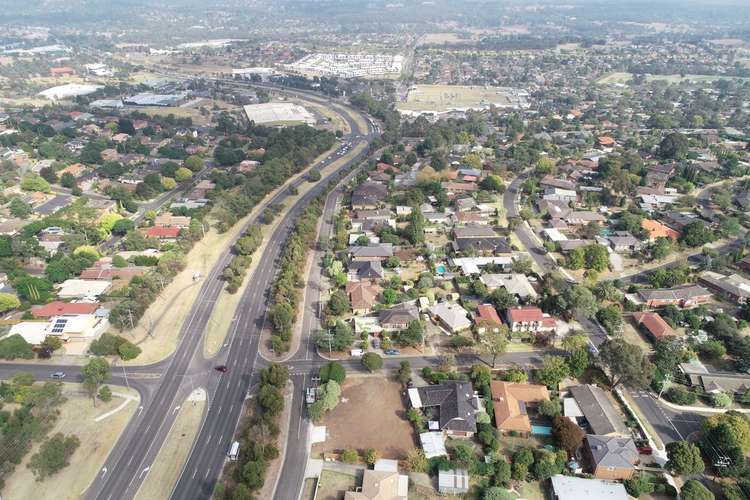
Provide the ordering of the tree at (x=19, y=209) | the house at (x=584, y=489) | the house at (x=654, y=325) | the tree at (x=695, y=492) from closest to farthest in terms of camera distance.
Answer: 1. the tree at (x=695, y=492)
2. the house at (x=584, y=489)
3. the house at (x=654, y=325)
4. the tree at (x=19, y=209)

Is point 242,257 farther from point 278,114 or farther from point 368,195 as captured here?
point 278,114

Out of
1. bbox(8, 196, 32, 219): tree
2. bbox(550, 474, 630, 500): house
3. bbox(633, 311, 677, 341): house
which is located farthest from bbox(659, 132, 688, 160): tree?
bbox(8, 196, 32, 219): tree

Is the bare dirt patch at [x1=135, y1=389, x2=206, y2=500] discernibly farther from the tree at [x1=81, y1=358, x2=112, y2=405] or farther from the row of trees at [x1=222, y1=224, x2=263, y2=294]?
the row of trees at [x1=222, y1=224, x2=263, y2=294]

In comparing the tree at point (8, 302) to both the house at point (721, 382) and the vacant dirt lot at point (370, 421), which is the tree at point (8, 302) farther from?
the house at point (721, 382)

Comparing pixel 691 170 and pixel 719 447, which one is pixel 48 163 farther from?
pixel 691 170

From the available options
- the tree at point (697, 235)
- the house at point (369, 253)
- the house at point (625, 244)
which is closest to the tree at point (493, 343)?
the house at point (369, 253)

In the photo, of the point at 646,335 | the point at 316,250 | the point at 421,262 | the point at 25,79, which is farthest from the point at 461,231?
the point at 25,79

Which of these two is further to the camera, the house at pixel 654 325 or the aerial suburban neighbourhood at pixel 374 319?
the house at pixel 654 325
